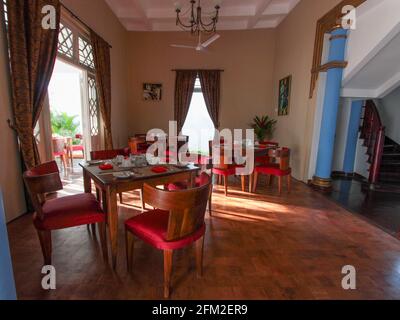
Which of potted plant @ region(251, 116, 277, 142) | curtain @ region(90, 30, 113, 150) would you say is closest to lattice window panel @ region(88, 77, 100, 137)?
curtain @ region(90, 30, 113, 150)

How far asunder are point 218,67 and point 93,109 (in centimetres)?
363

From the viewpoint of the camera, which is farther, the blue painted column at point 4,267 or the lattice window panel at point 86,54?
the lattice window panel at point 86,54

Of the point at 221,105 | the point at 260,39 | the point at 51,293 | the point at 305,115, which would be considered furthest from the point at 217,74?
the point at 51,293

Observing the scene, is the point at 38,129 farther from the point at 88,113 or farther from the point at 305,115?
the point at 305,115

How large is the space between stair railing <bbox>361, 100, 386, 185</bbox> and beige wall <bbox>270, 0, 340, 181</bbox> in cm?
128

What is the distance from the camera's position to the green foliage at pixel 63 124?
235 inches

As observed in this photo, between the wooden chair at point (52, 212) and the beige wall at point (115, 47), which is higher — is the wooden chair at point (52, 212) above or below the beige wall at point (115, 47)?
below

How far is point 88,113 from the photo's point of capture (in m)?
4.51

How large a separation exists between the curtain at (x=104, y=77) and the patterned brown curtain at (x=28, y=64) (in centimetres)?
154

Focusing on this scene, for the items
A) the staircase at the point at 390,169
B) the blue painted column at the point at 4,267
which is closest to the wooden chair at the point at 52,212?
the blue painted column at the point at 4,267

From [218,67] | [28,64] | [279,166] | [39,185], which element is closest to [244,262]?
[39,185]

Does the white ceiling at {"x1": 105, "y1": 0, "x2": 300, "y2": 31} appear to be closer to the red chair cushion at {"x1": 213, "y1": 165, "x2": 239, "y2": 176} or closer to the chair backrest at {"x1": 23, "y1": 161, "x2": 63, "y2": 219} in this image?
the red chair cushion at {"x1": 213, "y1": 165, "x2": 239, "y2": 176}

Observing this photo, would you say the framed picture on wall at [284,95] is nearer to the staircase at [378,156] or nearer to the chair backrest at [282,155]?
the staircase at [378,156]

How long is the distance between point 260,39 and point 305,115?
3.07 metres
